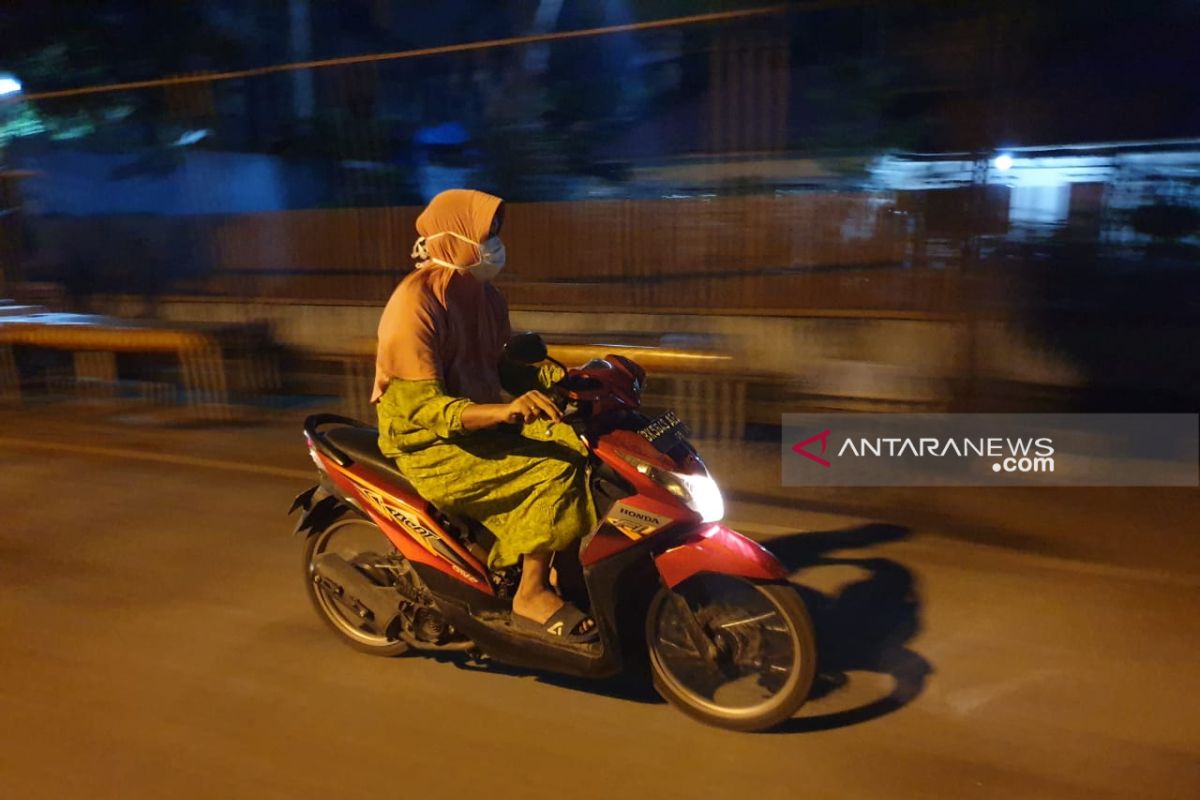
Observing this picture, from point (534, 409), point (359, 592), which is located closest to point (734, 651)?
point (534, 409)

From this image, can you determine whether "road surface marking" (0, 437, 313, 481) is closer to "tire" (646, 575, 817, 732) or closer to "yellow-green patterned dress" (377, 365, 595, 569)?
"yellow-green patterned dress" (377, 365, 595, 569)

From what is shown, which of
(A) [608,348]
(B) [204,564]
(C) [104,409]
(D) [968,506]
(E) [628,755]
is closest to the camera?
(E) [628,755]

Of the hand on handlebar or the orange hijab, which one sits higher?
the orange hijab

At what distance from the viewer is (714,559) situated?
119 inches

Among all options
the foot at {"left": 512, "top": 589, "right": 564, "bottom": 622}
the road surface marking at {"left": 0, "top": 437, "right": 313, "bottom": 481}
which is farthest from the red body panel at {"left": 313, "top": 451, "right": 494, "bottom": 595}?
the road surface marking at {"left": 0, "top": 437, "right": 313, "bottom": 481}

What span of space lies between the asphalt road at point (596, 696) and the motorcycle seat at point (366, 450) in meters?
0.79

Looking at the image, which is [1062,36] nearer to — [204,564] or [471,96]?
[471,96]

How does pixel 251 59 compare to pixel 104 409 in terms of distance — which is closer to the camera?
pixel 104 409

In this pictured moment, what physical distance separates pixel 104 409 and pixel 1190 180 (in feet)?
30.6

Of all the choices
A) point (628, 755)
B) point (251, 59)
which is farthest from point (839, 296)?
point (251, 59)

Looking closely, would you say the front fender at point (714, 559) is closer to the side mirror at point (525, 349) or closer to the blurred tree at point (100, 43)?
the side mirror at point (525, 349)

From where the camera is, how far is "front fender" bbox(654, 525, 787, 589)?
9.83ft

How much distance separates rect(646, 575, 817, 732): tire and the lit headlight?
0.24 m

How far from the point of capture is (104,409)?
8.55 meters
